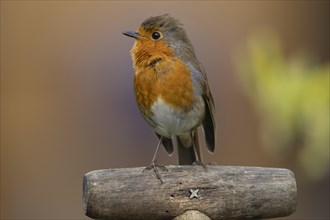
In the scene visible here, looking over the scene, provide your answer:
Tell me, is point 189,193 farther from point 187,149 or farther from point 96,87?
point 96,87

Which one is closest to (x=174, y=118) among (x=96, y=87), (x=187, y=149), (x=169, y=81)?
(x=169, y=81)

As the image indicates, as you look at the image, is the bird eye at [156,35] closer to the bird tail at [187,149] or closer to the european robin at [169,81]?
the european robin at [169,81]

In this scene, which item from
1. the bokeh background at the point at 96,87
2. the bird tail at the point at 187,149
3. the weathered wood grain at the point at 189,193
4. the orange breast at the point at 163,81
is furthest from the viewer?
the bokeh background at the point at 96,87

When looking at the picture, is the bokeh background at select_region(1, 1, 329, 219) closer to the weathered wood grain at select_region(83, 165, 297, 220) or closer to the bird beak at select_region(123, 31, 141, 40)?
the bird beak at select_region(123, 31, 141, 40)

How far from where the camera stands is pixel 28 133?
22.0ft

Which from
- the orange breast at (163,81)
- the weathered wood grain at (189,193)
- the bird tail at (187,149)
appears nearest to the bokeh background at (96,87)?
the bird tail at (187,149)

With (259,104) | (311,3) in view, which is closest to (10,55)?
(311,3)

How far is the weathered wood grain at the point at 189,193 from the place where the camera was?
3203 millimetres

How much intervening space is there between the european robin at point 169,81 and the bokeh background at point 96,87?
2.41 meters

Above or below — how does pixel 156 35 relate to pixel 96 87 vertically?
above

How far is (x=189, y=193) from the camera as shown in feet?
10.8

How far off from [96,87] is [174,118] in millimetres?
2743

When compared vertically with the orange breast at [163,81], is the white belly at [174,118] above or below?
below

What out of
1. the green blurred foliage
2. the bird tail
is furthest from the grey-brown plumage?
the green blurred foliage
